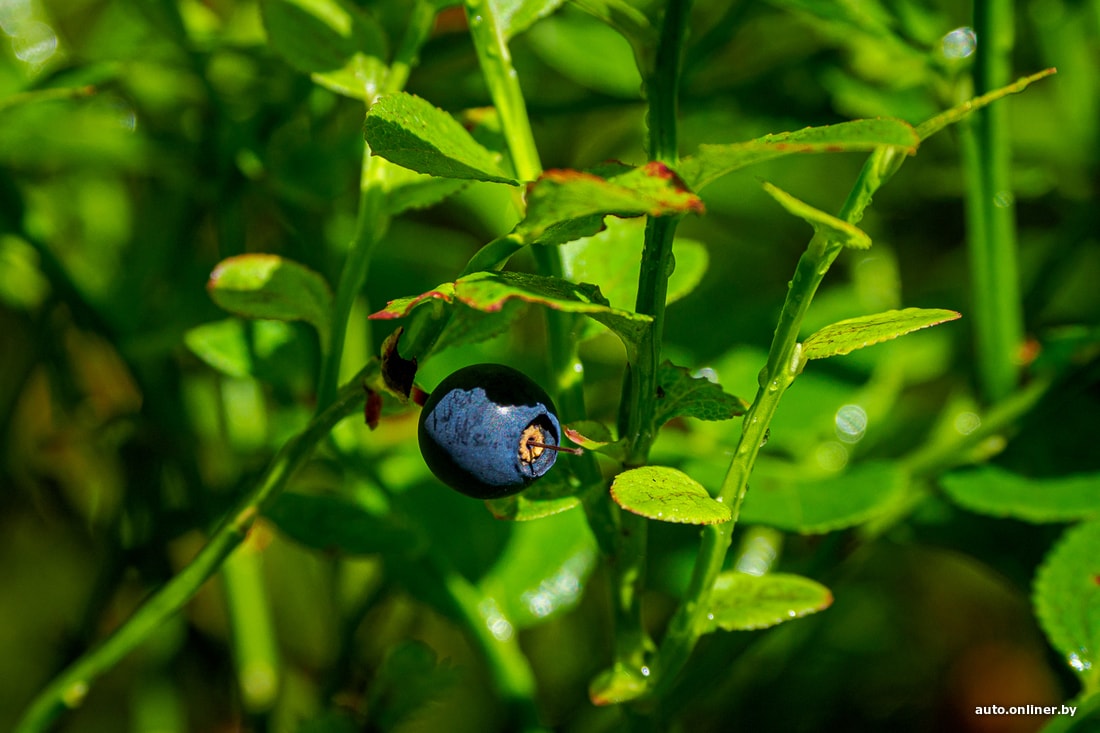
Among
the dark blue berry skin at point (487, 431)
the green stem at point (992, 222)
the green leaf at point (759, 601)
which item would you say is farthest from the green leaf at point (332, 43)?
the green stem at point (992, 222)

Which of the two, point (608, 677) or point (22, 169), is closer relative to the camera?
point (608, 677)

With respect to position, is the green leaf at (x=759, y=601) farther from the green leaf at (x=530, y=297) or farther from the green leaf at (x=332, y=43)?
the green leaf at (x=332, y=43)

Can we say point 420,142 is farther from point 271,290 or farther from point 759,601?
point 759,601

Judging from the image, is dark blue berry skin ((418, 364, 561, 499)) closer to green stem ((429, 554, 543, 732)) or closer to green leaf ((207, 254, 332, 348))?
green leaf ((207, 254, 332, 348))

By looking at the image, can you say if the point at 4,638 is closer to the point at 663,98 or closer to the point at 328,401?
the point at 328,401

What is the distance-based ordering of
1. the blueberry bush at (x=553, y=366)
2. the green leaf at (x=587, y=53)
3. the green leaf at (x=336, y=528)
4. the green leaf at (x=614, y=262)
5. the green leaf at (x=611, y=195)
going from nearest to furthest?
the green leaf at (x=611, y=195)
the blueberry bush at (x=553, y=366)
the green leaf at (x=614, y=262)
the green leaf at (x=336, y=528)
the green leaf at (x=587, y=53)

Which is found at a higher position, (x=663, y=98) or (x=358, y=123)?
(x=663, y=98)

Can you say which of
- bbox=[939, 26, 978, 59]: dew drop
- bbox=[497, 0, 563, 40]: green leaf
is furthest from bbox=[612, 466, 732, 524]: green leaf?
bbox=[939, 26, 978, 59]: dew drop

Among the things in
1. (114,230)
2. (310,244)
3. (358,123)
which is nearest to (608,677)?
(310,244)
